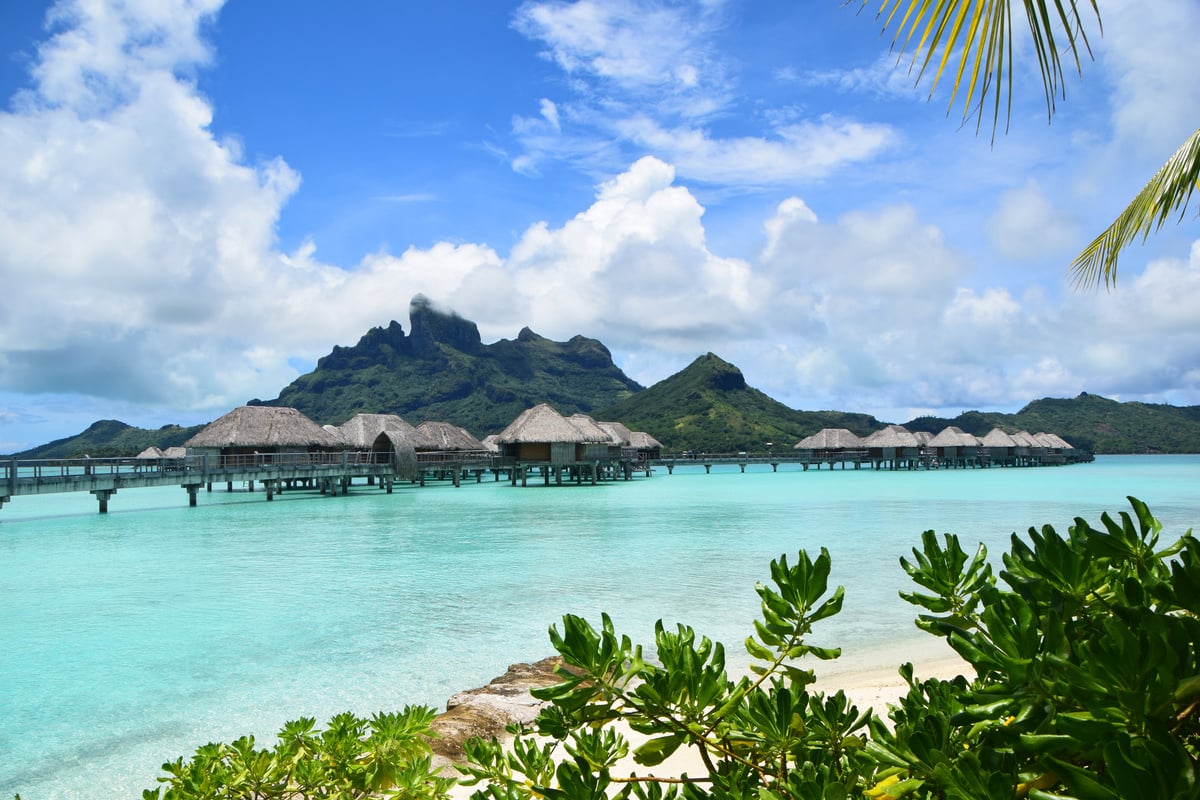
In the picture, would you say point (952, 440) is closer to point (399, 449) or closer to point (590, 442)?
point (590, 442)

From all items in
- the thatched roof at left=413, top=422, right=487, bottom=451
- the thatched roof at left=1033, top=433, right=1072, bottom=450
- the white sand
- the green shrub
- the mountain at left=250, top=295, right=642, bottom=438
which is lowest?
the white sand

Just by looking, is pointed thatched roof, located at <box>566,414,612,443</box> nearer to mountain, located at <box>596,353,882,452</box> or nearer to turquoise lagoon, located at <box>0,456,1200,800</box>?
turquoise lagoon, located at <box>0,456,1200,800</box>

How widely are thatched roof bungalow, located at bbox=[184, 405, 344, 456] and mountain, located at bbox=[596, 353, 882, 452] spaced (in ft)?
148

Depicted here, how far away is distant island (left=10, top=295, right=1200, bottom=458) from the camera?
80.7 meters

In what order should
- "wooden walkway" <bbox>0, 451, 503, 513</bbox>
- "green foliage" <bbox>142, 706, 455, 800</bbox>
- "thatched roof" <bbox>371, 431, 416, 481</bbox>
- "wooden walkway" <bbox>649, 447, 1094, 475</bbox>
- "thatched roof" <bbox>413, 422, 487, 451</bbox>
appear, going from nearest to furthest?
1. "green foliage" <bbox>142, 706, 455, 800</bbox>
2. "wooden walkway" <bbox>0, 451, 503, 513</bbox>
3. "thatched roof" <bbox>371, 431, 416, 481</bbox>
4. "thatched roof" <bbox>413, 422, 487, 451</bbox>
5. "wooden walkway" <bbox>649, 447, 1094, 475</bbox>

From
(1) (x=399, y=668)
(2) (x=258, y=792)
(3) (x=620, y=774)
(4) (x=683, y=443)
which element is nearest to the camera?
(2) (x=258, y=792)

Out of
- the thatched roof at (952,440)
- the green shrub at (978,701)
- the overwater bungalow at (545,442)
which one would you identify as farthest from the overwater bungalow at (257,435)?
the thatched roof at (952,440)

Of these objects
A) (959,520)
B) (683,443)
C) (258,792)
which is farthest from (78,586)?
(683,443)

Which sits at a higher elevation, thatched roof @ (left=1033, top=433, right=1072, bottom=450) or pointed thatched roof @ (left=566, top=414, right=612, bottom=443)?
pointed thatched roof @ (left=566, top=414, right=612, bottom=443)

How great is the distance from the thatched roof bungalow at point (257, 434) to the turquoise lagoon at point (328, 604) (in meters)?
8.31

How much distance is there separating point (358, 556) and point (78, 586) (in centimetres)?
437

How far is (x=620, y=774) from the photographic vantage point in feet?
13.1

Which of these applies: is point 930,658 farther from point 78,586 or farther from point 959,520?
point 959,520

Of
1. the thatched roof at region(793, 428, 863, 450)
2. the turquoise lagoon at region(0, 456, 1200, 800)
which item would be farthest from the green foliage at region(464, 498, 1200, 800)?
the thatched roof at region(793, 428, 863, 450)
